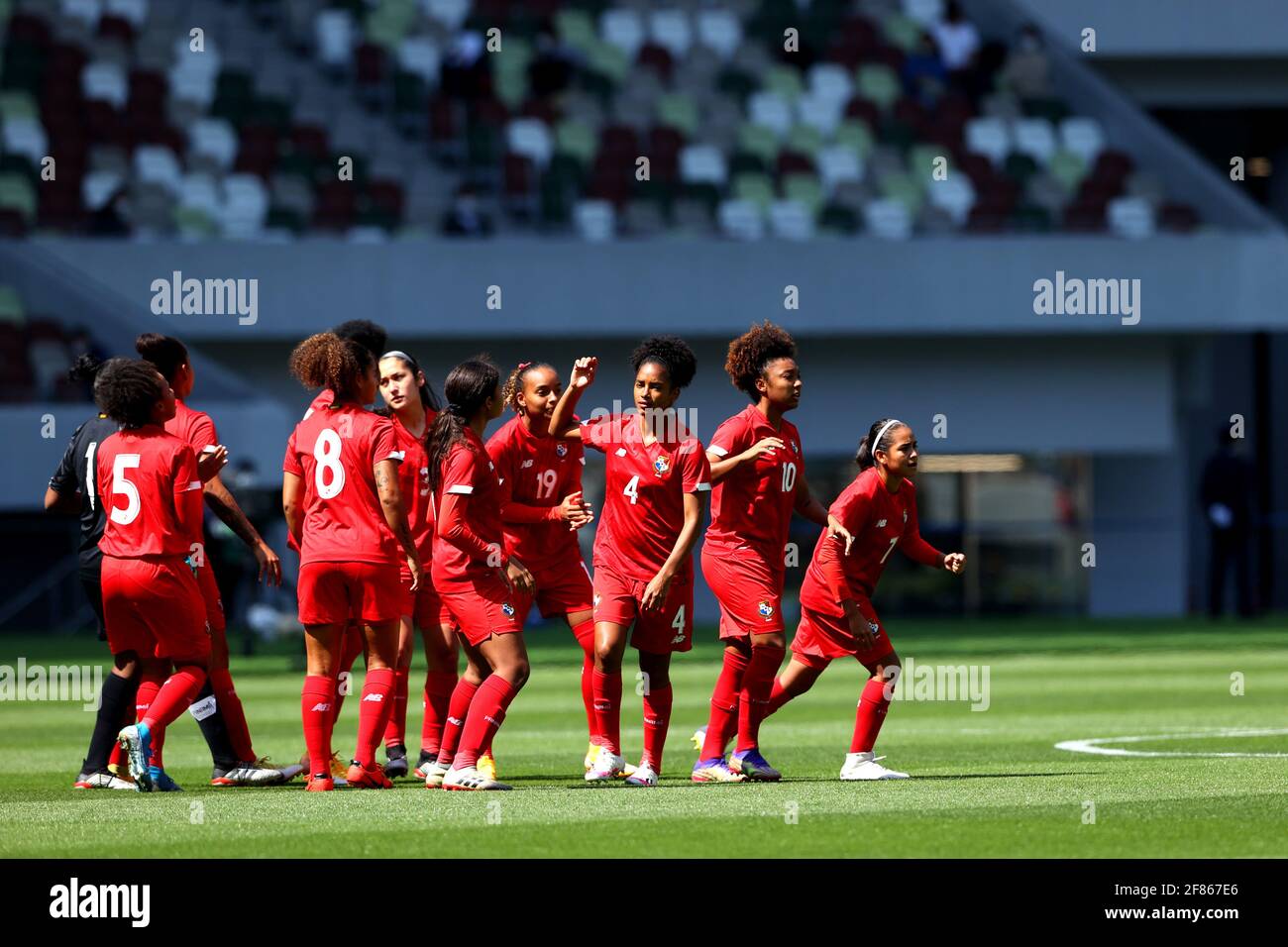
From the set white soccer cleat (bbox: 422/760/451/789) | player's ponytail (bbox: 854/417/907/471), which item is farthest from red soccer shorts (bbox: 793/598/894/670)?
white soccer cleat (bbox: 422/760/451/789)

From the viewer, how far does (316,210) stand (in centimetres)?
2814

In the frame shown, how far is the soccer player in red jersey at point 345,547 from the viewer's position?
9.41 metres

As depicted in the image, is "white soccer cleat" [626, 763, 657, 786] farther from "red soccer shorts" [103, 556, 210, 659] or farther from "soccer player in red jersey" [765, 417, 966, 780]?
"red soccer shorts" [103, 556, 210, 659]

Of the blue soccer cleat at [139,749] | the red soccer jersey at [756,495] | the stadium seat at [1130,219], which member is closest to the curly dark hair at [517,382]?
the red soccer jersey at [756,495]

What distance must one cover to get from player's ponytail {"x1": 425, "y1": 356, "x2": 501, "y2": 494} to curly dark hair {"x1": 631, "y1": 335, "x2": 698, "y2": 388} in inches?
29.7

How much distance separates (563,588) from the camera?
10641 millimetres

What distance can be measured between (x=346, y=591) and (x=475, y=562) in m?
0.63

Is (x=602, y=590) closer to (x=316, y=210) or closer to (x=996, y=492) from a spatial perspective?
(x=316, y=210)

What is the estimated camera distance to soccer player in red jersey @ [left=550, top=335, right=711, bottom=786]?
984 centimetres

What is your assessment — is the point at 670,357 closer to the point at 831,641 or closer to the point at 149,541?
the point at 831,641

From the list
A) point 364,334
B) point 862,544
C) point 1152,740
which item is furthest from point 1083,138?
point 364,334
